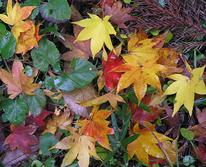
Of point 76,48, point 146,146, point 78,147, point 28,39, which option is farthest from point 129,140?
point 28,39

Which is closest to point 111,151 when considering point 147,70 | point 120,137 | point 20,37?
point 120,137

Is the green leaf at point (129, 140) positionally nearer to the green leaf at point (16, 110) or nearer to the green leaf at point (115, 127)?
the green leaf at point (115, 127)

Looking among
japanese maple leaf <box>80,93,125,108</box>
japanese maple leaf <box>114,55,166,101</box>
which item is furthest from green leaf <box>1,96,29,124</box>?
japanese maple leaf <box>114,55,166,101</box>

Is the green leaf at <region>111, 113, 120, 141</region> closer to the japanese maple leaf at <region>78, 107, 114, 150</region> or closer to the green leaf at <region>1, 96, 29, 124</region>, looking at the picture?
the japanese maple leaf at <region>78, 107, 114, 150</region>

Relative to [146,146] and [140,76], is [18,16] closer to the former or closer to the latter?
[140,76]

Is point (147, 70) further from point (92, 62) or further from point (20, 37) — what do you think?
point (20, 37)
